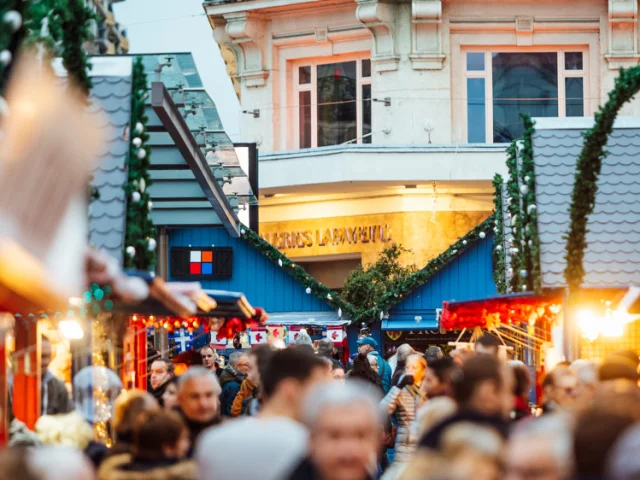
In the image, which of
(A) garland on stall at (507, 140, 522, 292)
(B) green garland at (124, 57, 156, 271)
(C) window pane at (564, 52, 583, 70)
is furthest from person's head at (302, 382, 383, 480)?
(C) window pane at (564, 52, 583, 70)

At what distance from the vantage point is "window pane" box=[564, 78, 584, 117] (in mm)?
33719

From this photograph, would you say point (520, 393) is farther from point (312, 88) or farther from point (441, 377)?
point (312, 88)

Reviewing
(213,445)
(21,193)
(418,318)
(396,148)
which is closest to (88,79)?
(21,193)

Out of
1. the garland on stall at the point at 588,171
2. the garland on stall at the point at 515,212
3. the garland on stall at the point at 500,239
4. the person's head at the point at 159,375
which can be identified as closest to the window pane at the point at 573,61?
the garland on stall at the point at 500,239

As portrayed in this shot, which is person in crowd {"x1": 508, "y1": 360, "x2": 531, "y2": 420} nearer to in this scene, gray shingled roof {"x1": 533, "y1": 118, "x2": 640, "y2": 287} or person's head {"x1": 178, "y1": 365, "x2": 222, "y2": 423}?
person's head {"x1": 178, "y1": 365, "x2": 222, "y2": 423}

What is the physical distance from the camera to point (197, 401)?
26.8ft

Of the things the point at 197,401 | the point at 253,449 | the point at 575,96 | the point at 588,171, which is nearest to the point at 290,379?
the point at 253,449

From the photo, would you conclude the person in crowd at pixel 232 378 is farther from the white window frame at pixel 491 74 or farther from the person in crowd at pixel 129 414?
the white window frame at pixel 491 74

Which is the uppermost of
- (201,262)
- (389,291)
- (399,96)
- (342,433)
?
(399,96)

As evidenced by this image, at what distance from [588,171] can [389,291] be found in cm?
1477

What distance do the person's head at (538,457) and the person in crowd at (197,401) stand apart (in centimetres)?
318

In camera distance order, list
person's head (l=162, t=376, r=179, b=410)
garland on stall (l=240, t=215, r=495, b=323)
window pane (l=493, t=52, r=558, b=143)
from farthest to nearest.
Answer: window pane (l=493, t=52, r=558, b=143) → garland on stall (l=240, t=215, r=495, b=323) → person's head (l=162, t=376, r=179, b=410)

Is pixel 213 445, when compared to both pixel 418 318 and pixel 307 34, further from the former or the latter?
pixel 307 34

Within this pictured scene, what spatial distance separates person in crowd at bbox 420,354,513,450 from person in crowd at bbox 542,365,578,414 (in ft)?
8.02
